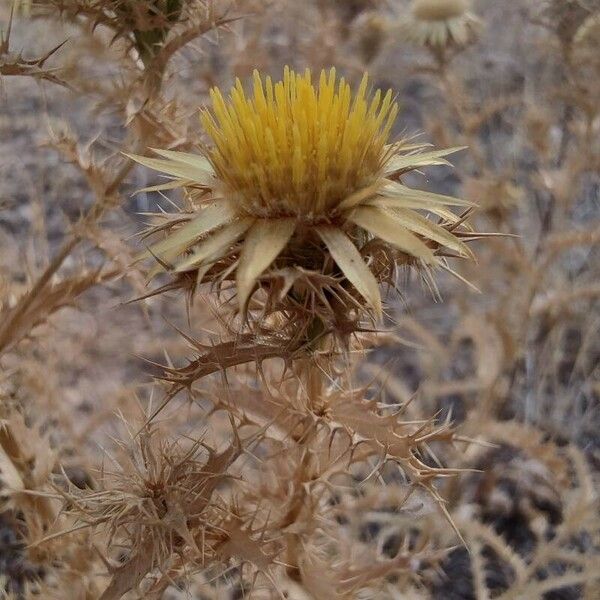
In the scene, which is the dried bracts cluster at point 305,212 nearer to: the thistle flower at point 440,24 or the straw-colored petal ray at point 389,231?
the straw-colored petal ray at point 389,231

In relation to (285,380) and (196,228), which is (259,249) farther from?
(285,380)

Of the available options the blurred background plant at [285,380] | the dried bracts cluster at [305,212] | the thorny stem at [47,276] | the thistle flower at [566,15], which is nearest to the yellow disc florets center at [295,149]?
the dried bracts cluster at [305,212]

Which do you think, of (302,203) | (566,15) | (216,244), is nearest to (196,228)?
(216,244)

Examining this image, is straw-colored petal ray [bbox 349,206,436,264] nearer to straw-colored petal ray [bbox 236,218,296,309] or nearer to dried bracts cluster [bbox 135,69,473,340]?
dried bracts cluster [bbox 135,69,473,340]

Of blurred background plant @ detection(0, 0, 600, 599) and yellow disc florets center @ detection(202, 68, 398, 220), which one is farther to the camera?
blurred background plant @ detection(0, 0, 600, 599)

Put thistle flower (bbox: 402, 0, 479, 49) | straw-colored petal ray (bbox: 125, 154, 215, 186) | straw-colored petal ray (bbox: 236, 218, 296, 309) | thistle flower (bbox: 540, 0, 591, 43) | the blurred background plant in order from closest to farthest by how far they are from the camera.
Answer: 1. straw-colored petal ray (bbox: 236, 218, 296, 309)
2. straw-colored petal ray (bbox: 125, 154, 215, 186)
3. the blurred background plant
4. thistle flower (bbox: 540, 0, 591, 43)
5. thistle flower (bbox: 402, 0, 479, 49)

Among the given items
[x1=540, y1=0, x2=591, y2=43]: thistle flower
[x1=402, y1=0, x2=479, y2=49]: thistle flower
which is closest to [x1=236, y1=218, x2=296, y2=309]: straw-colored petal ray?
[x1=540, y1=0, x2=591, y2=43]: thistle flower

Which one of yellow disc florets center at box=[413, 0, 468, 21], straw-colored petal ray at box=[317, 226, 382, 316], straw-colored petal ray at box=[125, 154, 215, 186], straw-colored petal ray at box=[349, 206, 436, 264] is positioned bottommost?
straw-colored petal ray at box=[317, 226, 382, 316]

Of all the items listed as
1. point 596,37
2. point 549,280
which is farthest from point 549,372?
point 596,37
